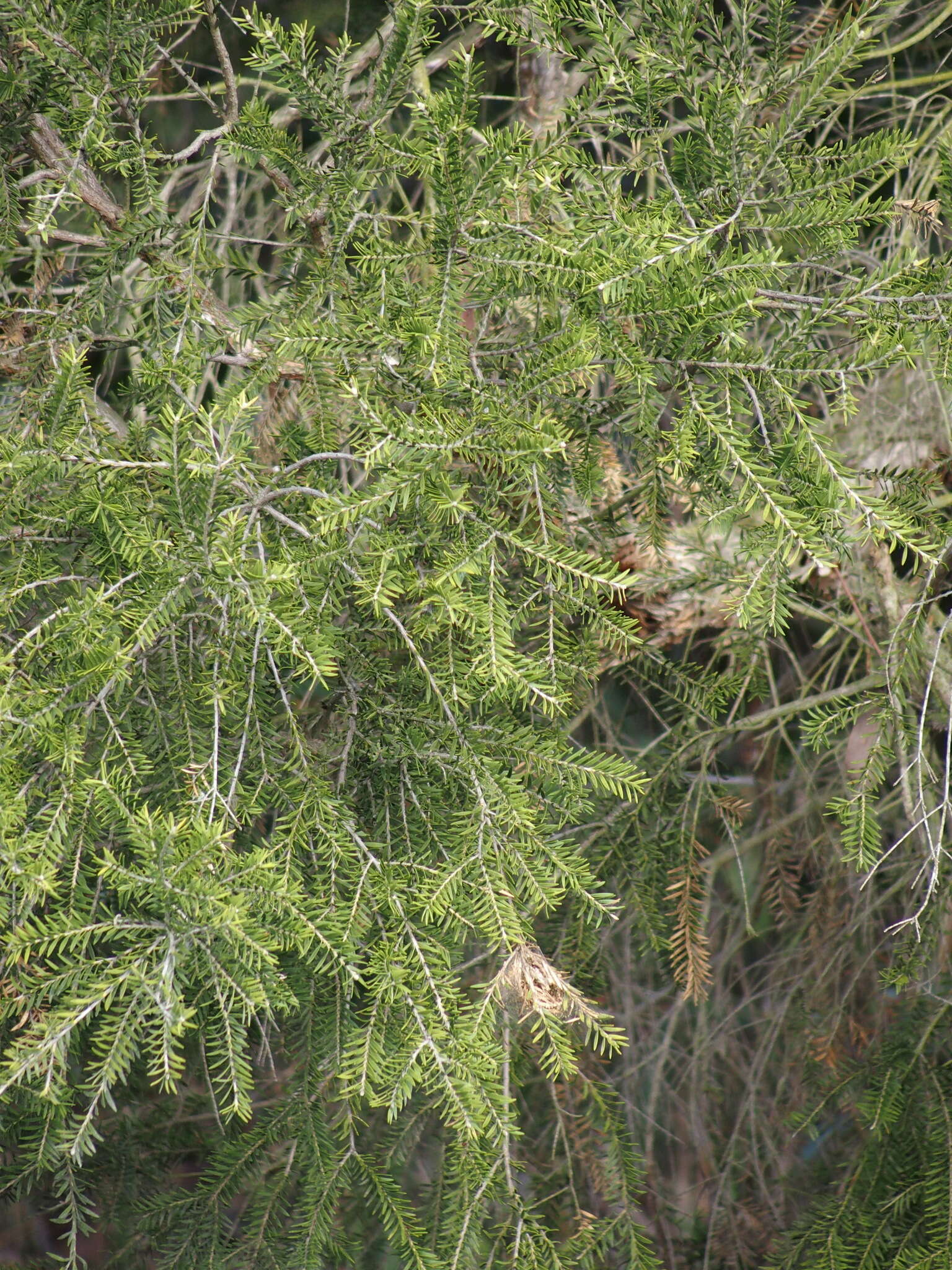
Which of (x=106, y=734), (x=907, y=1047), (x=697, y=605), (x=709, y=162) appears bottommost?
(x=907, y=1047)

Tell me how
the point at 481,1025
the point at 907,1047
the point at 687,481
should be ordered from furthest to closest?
the point at 907,1047
the point at 687,481
the point at 481,1025

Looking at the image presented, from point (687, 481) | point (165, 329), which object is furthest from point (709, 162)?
point (165, 329)

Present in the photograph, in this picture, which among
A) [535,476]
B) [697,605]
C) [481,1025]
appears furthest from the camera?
[697,605]

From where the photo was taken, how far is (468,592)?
940mm

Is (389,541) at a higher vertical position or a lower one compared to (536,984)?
higher

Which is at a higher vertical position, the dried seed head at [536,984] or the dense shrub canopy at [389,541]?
the dense shrub canopy at [389,541]

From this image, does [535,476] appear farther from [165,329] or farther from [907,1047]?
[907,1047]

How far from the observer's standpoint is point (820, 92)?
3.18 ft

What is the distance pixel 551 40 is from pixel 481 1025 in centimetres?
97

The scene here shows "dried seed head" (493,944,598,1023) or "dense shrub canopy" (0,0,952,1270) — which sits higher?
"dense shrub canopy" (0,0,952,1270)

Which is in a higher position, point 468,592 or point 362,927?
point 468,592

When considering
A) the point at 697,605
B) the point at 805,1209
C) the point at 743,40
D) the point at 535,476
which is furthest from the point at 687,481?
the point at 805,1209

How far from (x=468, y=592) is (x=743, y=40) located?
0.60m

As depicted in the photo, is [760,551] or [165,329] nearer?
[760,551]
